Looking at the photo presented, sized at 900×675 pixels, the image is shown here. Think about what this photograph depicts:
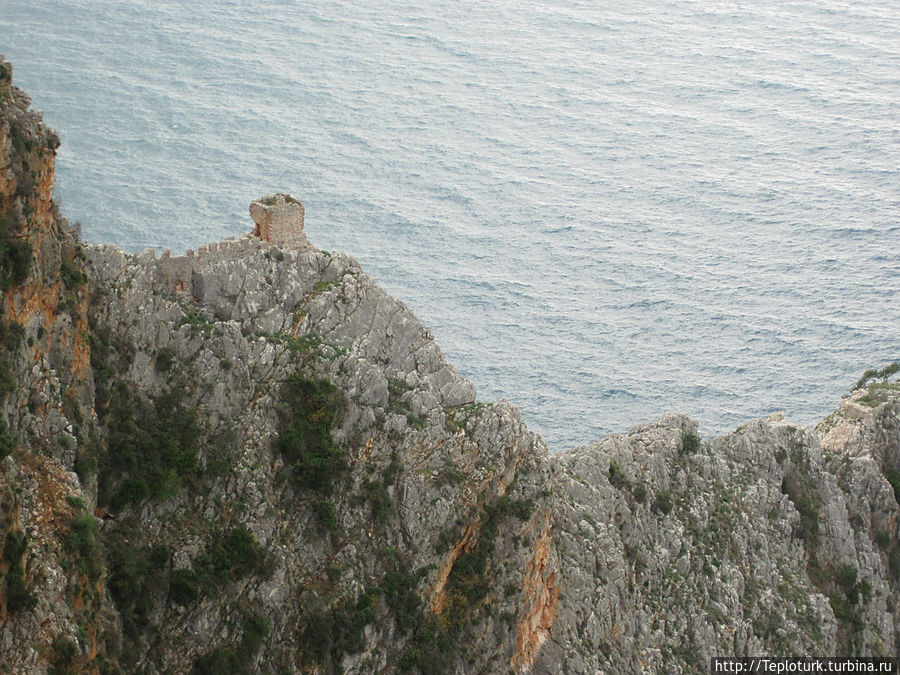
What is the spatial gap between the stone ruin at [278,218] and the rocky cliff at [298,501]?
2.11 feet

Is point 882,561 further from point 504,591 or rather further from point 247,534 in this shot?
point 247,534

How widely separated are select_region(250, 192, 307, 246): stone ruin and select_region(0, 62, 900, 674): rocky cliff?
2.11 feet

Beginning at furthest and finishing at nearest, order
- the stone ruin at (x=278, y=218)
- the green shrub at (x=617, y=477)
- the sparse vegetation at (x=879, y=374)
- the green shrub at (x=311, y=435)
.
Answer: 1. the sparse vegetation at (x=879, y=374)
2. the green shrub at (x=617, y=477)
3. the stone ruin at (x=278, y=218)
4. the green shrub at (x=311, y=435)

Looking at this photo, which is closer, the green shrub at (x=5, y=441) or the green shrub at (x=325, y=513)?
the green shrub at (x=5, y=441)

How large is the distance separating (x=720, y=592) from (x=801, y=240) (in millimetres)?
75043

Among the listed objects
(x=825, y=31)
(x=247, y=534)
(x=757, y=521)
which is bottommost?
(x=757, y=521)

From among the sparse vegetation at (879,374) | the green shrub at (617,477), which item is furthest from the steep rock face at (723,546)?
the sparse vegetation at (879,374)

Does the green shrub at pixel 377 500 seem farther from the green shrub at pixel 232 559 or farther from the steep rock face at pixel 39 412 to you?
the steep rock face at pixel 39 412

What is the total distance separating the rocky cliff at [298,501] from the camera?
173 ft

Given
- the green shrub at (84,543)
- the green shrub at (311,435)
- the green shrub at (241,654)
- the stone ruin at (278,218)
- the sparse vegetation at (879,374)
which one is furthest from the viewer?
the sparse vegetation at (879,374)

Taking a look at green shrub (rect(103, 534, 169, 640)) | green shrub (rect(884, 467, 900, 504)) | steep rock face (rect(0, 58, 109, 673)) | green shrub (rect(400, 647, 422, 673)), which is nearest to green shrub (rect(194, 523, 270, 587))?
green shrub (rect(103, 534, 169, 640))

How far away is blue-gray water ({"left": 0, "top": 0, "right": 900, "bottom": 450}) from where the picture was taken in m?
134

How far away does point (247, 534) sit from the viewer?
64188 millimetres

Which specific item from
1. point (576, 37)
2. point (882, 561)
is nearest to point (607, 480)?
Result: point (882, 561)
